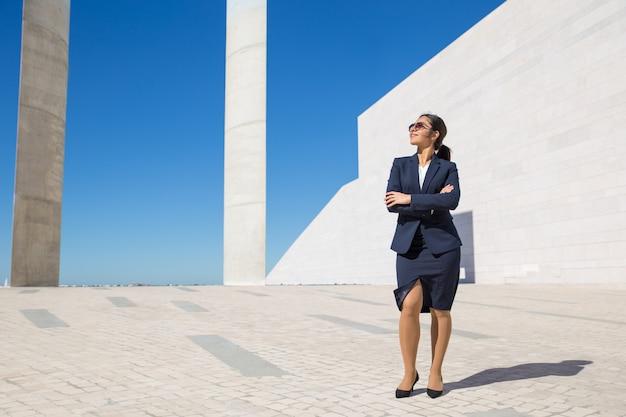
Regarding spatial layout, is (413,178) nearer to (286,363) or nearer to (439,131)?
(439,131)

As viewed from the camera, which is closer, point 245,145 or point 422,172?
point 422,172

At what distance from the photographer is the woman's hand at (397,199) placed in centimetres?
419

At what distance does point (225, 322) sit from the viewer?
340 inches

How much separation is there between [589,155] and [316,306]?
1323 cm

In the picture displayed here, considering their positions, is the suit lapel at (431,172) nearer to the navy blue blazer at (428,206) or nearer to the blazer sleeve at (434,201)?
the navy blue blazer at (428,206)

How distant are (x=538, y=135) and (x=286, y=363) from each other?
20.0 meters

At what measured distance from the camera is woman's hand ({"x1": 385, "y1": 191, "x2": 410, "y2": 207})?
4192 mm

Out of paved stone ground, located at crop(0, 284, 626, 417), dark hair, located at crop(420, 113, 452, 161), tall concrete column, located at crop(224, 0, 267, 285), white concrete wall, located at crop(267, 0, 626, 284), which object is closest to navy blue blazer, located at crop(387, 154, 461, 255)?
dark hair, located at crop(420, 113, 452, 161)

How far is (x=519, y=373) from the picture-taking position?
5.20 metres

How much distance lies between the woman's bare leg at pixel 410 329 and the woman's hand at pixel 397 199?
564mm

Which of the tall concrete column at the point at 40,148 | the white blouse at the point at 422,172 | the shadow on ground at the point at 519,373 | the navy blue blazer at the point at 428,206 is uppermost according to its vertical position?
the tall concrete column at the point at 40,148

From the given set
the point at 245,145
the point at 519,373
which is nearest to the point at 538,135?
the point at 245,145

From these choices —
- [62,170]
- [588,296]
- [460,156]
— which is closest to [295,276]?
[460,156]

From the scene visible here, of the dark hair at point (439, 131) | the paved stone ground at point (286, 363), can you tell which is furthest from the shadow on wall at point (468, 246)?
the dark hair at point (439, 131)
